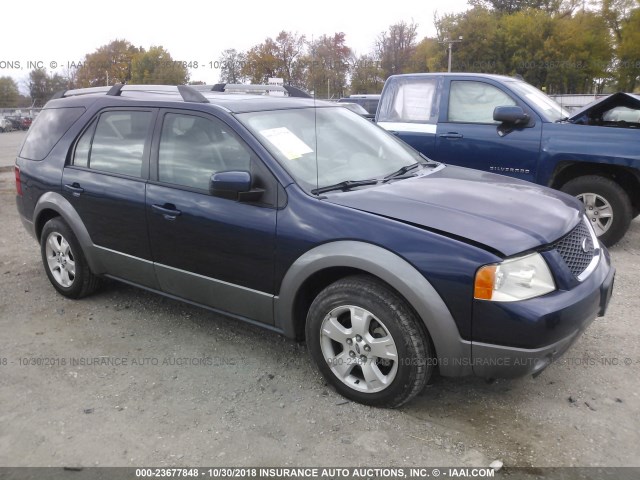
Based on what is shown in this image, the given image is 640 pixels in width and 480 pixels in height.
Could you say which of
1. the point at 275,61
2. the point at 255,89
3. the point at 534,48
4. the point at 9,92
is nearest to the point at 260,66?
the point at 275,61

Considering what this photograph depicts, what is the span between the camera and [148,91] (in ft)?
14.2

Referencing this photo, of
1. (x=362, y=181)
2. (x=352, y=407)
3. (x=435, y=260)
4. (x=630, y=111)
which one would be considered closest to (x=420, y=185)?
(x=362, y=181)

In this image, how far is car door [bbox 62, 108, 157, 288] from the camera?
396cm

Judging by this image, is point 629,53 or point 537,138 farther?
point 629,53

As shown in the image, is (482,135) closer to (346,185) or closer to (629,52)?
(346,185)

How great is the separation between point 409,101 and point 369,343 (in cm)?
467

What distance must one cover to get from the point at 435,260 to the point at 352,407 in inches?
39.0

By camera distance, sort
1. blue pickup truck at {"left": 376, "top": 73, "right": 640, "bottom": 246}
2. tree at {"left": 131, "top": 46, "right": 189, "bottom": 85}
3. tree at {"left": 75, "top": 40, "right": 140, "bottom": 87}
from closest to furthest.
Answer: blue pickup truck at {"left": 376, "top": 73, "right": 640, "bottom": 246} → tree at {"left": 131, "top": 46, "right": 189, "bottom": 85} → tree at {"left": 75, "top": 40, "right": 140, "bottom": 87}

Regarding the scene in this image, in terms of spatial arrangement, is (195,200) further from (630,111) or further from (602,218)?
A: (630,111)

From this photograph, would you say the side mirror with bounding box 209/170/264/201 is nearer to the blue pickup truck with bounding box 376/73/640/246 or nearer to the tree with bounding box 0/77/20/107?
the blue pickup truck with bounding box 376/73/640/246

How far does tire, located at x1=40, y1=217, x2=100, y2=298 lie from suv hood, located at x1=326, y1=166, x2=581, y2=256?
2479mm

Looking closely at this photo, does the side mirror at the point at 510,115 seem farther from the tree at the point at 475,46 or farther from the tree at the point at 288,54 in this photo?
the tree at the point at 475,46

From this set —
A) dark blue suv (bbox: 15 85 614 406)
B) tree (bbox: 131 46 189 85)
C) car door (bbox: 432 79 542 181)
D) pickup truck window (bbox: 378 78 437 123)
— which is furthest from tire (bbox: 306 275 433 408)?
tree (bbox: 131 46 189 85)

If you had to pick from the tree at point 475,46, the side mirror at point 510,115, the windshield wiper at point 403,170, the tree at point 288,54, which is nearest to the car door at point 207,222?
the windshield wiper at point 403,170
